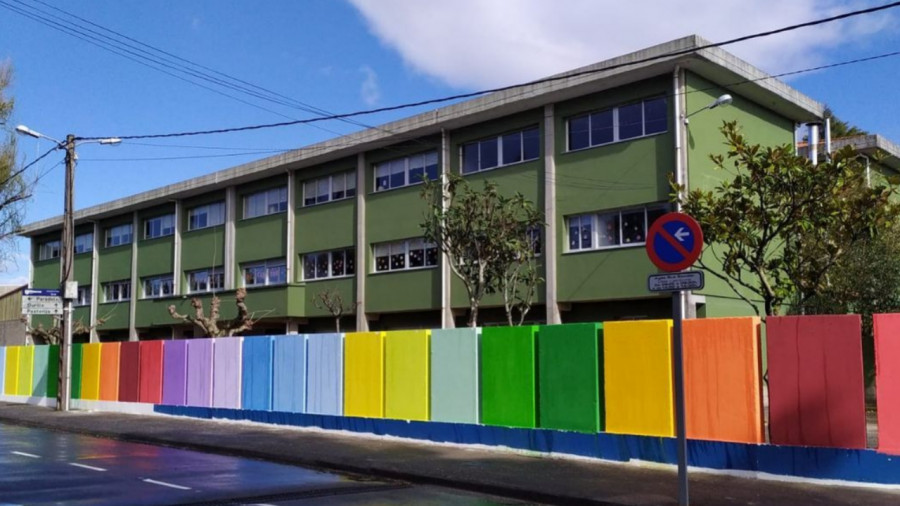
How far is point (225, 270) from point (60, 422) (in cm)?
1632

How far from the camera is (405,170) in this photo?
3067 centimetres

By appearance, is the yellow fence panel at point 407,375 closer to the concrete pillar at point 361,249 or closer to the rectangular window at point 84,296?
the concrete pillar at point 361,249

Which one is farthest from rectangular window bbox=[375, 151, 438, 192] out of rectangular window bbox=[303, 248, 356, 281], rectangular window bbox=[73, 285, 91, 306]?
rectangular window bbox=[73, 285, 91, 306]

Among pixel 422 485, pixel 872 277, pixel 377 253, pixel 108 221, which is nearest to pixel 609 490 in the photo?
pixel 422 485

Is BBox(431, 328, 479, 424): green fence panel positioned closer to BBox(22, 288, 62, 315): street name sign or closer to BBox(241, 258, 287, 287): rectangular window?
BBox(22, 288, 62, 315): street name sign

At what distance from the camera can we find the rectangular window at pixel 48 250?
5197cm

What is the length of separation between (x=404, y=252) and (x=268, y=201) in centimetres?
916

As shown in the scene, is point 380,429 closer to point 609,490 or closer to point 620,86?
point 609,490

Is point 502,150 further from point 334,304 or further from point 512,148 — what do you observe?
point 334,304

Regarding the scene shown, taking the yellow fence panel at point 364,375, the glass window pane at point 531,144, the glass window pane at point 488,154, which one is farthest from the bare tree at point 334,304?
the yellow fence panel at point 364,375

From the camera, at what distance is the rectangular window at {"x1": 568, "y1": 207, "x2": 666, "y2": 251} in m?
23.8

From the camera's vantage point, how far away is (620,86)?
79.8 ft

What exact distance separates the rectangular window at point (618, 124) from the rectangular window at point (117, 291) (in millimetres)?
28199

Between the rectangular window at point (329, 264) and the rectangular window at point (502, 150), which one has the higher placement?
the rectangular window at point (502, 150)
